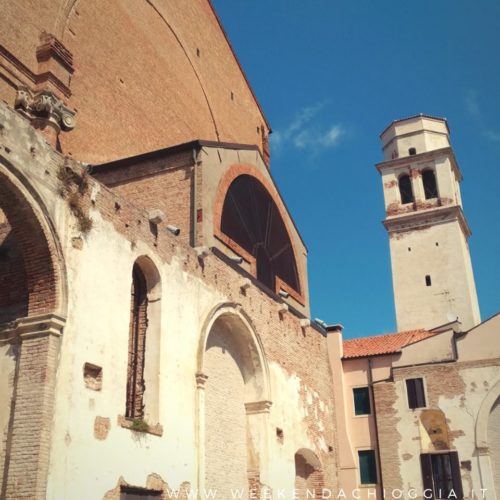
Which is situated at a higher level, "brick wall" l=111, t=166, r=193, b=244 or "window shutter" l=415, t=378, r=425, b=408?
"brick wall" l=111, t=166, r=193, b=244

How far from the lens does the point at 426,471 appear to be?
17.9 meters

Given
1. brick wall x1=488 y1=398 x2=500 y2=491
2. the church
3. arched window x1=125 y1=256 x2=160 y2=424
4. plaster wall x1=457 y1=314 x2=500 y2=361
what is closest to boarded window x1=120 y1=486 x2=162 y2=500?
the church

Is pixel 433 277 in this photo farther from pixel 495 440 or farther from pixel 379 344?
pixel 495 440

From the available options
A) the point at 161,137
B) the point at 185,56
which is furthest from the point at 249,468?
the point at 185,56

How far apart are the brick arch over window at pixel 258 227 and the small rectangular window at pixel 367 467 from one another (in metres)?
4.65

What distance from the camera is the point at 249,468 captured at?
13.6 metres

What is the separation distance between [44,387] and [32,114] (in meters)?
5.53

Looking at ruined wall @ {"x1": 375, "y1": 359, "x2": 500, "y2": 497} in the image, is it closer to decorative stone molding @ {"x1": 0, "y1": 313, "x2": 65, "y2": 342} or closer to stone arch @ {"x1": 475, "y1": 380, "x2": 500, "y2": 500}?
stone arch @ {"x1": 475, "y1": 380, "x2": 500, "y2": 500}

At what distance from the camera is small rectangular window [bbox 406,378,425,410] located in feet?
60.9

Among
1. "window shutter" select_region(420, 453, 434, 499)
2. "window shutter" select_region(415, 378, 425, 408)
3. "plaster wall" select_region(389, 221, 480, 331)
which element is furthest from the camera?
"plaster wall" select_region(389, 221, 480, 331)

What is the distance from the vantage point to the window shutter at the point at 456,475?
56.6 ft

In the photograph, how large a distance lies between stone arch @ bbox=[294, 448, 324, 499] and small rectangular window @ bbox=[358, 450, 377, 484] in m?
2.70

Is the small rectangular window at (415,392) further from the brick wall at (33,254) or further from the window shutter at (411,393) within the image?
the brick wall at (33,254)

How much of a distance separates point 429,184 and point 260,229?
785 inches
